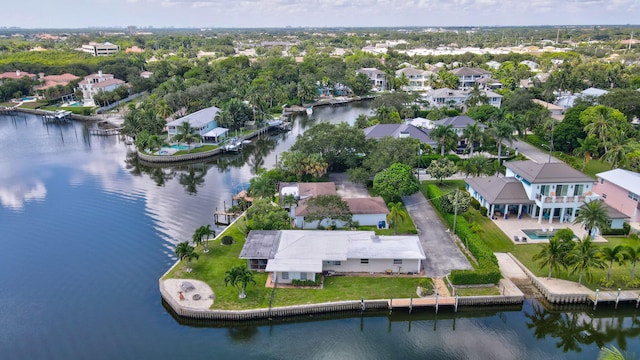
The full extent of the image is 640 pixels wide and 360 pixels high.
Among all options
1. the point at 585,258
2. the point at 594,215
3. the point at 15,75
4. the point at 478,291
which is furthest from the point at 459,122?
the point at 15,75

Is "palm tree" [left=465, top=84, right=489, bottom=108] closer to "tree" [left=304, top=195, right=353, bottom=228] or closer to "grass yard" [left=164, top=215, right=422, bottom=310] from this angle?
"tree" [left=304, top=195, right=353, bottom=228]

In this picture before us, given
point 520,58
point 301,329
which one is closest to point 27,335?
point 301,329

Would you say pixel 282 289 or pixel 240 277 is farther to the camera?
pixel 282 289

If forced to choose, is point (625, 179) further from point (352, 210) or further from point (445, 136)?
point (352, 210)

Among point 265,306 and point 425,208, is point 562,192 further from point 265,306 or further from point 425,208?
point 265,306

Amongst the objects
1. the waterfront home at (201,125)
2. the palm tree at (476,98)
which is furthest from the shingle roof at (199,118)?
the palm tree at (476,98)

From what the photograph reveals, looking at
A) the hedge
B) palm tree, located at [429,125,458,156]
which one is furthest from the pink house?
palm tree, located at [429,125,458,156]
